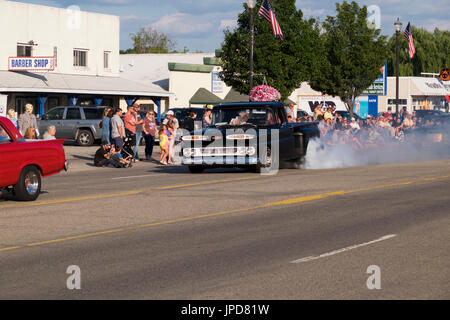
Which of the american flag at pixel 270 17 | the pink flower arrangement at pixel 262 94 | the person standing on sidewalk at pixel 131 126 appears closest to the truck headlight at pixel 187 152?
the person standing on sidewalk at pixel 131 126

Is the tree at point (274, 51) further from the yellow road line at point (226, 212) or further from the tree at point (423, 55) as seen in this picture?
the tree at point (423, 55)

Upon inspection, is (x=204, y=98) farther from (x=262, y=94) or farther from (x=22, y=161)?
(x=22, y=161)

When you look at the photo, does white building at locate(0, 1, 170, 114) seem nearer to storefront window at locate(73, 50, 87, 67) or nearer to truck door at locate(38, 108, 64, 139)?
storefront window at locate(73, 50, 87, 67)

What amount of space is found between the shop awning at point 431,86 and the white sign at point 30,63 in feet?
146

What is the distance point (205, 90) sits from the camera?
59031 millimetres

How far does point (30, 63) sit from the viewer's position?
42.3 m

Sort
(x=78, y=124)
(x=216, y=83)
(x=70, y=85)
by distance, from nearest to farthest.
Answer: (x=78, y=124) < (x=70, y=85) < (x=216, y=83)

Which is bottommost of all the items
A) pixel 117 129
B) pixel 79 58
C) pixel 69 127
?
pixel 117 129

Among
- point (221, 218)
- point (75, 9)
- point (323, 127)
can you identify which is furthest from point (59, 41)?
point (221, 218)

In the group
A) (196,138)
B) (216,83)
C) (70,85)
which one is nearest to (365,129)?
(196,138)

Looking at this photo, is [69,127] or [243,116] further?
[69,127]

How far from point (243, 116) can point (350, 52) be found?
39439mm

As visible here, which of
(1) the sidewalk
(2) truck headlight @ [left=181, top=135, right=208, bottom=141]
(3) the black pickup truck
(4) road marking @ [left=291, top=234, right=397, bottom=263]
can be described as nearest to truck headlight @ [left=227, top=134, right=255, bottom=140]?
(3) the black pickup truck

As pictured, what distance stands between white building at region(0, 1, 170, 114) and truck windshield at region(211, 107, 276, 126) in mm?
20870
